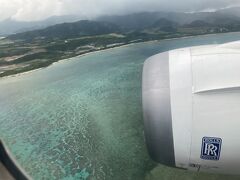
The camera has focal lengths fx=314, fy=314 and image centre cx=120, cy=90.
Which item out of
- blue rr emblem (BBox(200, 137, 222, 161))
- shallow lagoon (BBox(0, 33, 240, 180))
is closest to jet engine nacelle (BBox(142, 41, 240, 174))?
blue rr emblem (BBox(200, 137, 222, 161))

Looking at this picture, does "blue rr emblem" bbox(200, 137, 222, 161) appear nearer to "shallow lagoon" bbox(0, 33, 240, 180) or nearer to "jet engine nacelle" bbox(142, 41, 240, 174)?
"jet engine nacelle" bbox(142, 41, 240, 174)

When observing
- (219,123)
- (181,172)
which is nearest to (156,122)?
(219,123)

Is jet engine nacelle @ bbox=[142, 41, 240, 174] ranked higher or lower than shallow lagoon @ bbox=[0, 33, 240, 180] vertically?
higher

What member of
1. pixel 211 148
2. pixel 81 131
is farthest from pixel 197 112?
pixel 81 131

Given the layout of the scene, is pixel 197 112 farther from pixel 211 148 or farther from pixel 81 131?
pixel 81 131

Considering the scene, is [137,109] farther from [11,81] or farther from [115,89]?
[11,81]

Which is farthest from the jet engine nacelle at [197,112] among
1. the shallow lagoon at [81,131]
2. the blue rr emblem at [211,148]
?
the shallow lagoon at [81,131]

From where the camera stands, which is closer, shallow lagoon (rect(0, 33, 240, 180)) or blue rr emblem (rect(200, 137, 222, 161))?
blue rr emblem (rect(200, 137, 222, 161))
